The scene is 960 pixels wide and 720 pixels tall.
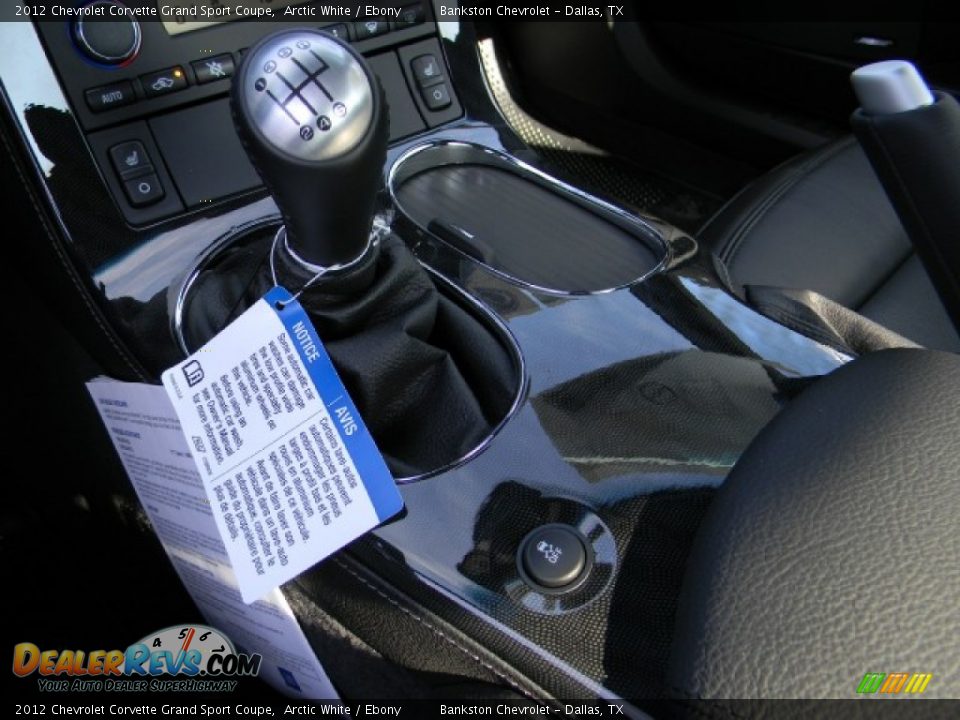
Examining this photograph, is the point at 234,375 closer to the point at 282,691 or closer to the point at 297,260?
the point at 297,260

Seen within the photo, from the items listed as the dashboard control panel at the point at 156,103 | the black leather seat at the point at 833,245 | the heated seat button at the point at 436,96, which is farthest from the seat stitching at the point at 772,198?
the dashboard control panel at the point at 156,103

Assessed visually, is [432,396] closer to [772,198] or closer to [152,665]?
[152,665]

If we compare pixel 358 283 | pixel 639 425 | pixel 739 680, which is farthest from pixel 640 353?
pixel 739 680

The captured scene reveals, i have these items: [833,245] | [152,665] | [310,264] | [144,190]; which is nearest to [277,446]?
[310,264]

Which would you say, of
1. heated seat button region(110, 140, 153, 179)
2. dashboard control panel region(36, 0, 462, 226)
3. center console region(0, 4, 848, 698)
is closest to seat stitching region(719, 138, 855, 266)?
center console region(0, 4, 848, 698)

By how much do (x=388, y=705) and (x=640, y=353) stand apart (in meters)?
0.29

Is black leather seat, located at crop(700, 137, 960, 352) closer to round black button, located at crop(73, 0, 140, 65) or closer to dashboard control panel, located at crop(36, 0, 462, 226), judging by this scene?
dashboard control panel, located at crop(36, 0, 462, 226)

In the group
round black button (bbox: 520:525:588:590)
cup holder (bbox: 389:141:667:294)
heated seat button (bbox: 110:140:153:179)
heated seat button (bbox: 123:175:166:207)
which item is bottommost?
round black button (bbox: 520:525:588:590)

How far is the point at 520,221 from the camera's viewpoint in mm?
815

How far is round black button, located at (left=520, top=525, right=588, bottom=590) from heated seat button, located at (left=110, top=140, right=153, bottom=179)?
1.42 feet

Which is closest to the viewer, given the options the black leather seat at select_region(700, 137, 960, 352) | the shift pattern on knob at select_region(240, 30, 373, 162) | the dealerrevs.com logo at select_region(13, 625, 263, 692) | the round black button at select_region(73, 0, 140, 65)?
the shift pattern on knob at select_region(240, 30, 373, 162)

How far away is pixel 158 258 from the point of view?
709mm

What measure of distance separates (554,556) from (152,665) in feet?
1.68

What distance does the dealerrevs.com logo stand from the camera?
30.9 inches
